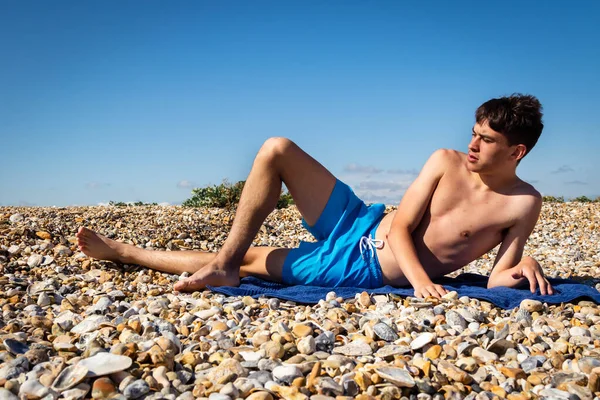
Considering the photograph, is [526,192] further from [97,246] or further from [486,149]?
[97,246]

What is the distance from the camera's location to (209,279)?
439 centimetres

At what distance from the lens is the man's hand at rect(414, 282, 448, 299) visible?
3.83 meters

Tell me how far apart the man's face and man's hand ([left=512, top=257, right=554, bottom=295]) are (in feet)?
2.63

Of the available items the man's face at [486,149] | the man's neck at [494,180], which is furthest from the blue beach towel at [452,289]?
the man's face at [486,149]

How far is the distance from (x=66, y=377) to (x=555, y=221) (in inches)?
368

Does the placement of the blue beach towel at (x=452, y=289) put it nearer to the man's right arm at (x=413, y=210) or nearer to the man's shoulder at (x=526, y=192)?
the man's right arm at (x=413, y=210)

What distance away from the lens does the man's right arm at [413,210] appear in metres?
4.08

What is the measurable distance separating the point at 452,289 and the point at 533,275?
2.06ft

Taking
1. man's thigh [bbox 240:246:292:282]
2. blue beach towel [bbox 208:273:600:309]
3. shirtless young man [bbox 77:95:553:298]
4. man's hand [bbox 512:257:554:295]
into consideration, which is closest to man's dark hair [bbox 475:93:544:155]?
shirtless young man [bbox 77:95:553:298]

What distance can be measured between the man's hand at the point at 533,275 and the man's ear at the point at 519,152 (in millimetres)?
810

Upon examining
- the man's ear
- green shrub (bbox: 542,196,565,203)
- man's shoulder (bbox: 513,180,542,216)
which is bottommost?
green shrub (bbox: 542,196,565,203)

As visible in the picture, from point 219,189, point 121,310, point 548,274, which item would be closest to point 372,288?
point 121,310

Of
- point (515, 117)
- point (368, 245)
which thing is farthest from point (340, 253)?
point (515, 117)

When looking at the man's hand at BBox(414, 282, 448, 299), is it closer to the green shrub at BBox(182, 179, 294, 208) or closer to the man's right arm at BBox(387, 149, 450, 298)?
the man's right arm at BBox(387, 149, 450, 298)
